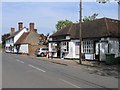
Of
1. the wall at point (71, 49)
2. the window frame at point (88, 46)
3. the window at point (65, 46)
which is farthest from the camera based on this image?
the window at point (65, 46)

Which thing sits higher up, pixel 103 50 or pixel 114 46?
pixel 114 46

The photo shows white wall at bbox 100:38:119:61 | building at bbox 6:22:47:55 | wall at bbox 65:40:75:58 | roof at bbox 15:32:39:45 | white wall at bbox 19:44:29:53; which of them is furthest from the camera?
roof at bbox 15:32:39:45

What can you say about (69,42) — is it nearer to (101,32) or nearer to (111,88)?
(101,32)

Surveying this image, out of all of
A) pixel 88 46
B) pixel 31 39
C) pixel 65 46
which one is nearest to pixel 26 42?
pixel 31 39

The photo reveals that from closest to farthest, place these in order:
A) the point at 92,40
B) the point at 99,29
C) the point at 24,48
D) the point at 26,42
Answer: the point at 92,40, the point at 99,29, the point at 24,48, the point at 26,42

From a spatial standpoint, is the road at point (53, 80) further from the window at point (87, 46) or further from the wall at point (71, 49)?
the wall at point (71, 49)

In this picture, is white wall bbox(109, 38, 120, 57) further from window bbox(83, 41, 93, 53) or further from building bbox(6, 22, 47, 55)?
building bbox(6, 22, 47, 55)

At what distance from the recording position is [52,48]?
43.7 meters

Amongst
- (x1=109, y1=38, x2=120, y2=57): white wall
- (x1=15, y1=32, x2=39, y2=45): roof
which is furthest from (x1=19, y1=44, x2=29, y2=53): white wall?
(x1=109, y1=38, x2=120, y2=57): white wall

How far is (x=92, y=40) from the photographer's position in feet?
118

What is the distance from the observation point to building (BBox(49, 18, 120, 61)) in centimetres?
3375

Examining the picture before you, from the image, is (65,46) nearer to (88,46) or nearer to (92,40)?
(88,46)

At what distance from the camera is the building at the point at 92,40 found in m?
33.8

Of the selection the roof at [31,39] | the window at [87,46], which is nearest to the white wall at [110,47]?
the window at [87,46]
